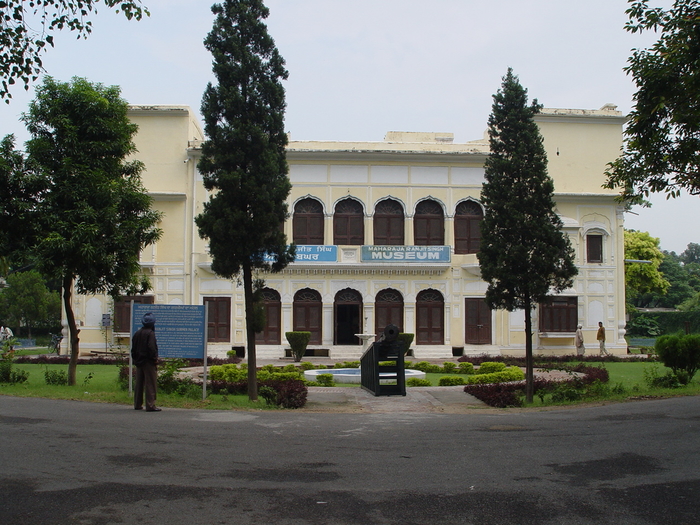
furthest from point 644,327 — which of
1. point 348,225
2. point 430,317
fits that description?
point 348,225

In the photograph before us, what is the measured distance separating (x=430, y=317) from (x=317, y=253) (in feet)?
19.2

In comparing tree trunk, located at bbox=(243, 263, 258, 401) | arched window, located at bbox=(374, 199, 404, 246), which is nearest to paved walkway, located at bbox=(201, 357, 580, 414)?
tree trunk, located at bbox=(243, 263, 258, 401)

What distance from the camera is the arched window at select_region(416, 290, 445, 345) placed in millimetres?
29875

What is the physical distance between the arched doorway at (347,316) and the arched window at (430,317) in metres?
2.69

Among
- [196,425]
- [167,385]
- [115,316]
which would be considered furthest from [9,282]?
[196,425]

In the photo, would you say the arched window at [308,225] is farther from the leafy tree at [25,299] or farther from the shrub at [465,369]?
the leafy tree at [25,299]

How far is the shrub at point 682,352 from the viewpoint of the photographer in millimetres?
15219

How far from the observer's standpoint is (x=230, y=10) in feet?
41.5

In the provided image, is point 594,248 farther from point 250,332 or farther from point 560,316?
point 250,332

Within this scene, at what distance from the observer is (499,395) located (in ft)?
42.1

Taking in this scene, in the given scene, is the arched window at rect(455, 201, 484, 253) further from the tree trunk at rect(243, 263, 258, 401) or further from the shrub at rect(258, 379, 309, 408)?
the shrub at rect(258, 379, 309, 408)

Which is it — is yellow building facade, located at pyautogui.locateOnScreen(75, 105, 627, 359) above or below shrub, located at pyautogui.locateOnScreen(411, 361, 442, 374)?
above

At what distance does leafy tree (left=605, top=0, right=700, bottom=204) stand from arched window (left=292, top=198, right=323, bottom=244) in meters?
19.6

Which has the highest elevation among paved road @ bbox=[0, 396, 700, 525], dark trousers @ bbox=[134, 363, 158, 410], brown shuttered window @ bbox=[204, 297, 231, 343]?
brown shuttered window @ bbox=[204, 297, 231, 343]
